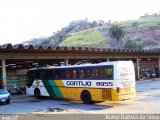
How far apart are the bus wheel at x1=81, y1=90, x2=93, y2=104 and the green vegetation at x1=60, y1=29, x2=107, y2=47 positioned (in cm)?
10424

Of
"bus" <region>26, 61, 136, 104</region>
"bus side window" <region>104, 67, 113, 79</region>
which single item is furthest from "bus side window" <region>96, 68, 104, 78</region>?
"bus side window" <region>104, 67, 113, 79</region>

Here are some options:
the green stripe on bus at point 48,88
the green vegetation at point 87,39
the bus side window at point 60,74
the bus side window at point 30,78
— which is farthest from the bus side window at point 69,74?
the green vegetation at point 87,39

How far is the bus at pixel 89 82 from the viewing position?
20.2 metres

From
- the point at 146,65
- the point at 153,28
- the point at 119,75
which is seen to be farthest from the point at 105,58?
the point at 153,28

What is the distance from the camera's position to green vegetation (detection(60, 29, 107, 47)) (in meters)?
132

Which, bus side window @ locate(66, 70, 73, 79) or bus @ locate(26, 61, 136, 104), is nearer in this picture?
bus @ locate(26, 61, 136, 104)

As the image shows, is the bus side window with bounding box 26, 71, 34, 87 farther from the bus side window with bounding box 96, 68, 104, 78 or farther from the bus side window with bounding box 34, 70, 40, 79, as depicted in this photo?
the bus side window with bounding box 96, 68, 104, 78

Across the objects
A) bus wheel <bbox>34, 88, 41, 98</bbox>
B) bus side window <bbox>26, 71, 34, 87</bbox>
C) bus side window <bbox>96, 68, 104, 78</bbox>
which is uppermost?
bus side window <bbox>96, 68, 104, 78</bbox>

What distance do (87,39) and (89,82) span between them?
121m

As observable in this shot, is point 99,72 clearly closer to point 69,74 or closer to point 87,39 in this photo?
point 69,74

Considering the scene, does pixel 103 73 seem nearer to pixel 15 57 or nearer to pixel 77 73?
pixel 77 73

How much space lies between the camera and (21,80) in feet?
109

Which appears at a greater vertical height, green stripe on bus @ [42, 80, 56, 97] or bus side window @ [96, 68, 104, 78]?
bus side window @ [96, 68, 104, 78]

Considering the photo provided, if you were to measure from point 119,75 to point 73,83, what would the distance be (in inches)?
181
